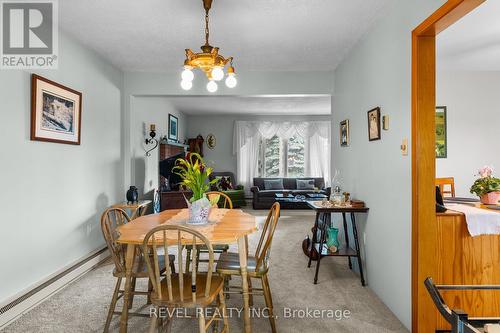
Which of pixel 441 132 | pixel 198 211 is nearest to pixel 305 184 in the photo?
pixel 441 132

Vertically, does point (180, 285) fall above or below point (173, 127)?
below

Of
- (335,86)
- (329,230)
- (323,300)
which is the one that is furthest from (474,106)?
(323,300)

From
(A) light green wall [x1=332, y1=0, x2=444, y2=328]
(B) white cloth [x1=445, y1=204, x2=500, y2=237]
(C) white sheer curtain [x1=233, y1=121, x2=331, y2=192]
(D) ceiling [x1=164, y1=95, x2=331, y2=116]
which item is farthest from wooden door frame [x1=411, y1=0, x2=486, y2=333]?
(C) white sheer curtain [x1=233, y1=121, x2=331, y2=192]

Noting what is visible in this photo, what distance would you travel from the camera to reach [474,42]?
3.40 meters

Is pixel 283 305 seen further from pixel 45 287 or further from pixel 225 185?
pixel 225 185

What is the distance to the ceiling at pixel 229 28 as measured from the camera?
2609 millimetres

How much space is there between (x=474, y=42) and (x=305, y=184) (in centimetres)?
539

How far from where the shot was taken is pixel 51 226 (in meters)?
2.99

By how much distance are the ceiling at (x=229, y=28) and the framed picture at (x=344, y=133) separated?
2.68 ft

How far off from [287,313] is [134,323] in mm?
1191

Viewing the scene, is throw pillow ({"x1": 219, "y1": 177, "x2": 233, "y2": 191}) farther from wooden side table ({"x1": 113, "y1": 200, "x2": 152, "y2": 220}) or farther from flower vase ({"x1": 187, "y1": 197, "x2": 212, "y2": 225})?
flower vase ({"x1": 187, "y1": 197, "x2": 212, "y2": 225})

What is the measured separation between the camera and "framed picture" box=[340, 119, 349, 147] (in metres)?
3.85

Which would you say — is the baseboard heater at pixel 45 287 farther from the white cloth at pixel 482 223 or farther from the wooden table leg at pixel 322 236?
the white cloth at pixel 482 223

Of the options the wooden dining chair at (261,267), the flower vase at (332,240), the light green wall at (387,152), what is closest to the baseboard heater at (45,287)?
the wooden dining chair at (261,267)
